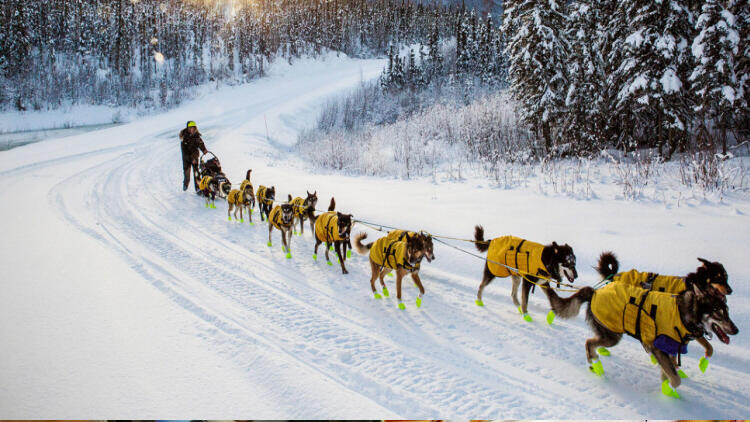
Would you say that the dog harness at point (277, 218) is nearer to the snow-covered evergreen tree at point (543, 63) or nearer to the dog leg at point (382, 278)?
the dog leg at point (382, 278)

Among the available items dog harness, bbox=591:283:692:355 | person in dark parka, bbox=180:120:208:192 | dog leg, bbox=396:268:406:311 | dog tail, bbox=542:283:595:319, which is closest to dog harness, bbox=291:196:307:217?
dog leg, bbox=396:268:406:311

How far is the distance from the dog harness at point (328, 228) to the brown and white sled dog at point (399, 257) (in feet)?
3.15

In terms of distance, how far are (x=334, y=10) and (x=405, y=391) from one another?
3950 inches

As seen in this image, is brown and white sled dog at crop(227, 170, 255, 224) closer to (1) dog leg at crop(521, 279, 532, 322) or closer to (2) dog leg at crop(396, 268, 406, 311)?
(2) dog leg at crop(396, 268, 406, 311)

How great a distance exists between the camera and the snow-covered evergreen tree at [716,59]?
40.4 ft

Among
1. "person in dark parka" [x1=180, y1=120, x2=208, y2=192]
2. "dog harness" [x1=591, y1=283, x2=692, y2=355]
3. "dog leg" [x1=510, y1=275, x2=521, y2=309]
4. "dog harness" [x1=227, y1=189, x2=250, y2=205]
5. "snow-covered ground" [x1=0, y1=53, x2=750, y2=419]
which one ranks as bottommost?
"snow-covered ground" [x1=0, y1=53, x2=750, y2=419]

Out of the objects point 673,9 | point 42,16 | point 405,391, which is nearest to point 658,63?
point 673,9

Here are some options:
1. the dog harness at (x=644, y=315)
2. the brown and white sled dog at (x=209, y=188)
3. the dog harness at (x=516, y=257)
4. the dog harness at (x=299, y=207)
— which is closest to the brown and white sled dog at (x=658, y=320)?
the dog harness at (x=644, y=315)

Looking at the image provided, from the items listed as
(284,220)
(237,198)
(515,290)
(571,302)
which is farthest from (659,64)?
(237,198)

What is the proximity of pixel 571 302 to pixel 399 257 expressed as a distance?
1.99 metres

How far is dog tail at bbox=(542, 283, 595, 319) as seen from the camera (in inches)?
143

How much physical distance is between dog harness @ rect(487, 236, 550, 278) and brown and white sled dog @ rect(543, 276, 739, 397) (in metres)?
0.67

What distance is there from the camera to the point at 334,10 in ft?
293

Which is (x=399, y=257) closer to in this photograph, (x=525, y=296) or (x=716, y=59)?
(x=525, y=296)
